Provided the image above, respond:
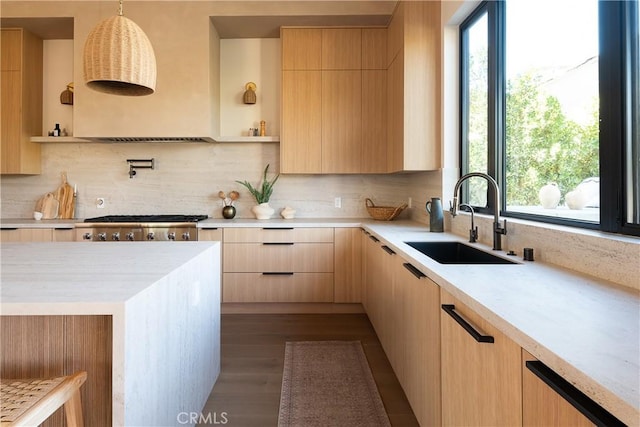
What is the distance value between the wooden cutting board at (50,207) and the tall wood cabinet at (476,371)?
13.1ft

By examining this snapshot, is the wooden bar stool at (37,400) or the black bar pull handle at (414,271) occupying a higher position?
the black bar pull handle at (414,271)

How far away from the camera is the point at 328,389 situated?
6.76 ft

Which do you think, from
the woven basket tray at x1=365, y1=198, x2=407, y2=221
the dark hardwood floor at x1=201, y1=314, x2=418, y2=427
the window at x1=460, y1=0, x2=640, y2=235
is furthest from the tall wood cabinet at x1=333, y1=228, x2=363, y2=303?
the window at x1=460, y1=0, x2=640, y2=235

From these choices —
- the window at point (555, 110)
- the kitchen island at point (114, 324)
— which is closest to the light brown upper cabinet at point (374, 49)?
the window at point (555, 110)

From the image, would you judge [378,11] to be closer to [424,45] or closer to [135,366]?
[424,45]

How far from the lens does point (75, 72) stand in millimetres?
3316

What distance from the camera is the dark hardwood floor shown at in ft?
6.09

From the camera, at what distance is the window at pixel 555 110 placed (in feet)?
4.45

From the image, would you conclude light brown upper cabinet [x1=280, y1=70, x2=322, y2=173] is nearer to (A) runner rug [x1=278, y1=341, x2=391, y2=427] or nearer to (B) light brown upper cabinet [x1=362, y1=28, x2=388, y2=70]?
(B) light brown upper cabinet [x1=362, y1=28, x2=388, y2=70]

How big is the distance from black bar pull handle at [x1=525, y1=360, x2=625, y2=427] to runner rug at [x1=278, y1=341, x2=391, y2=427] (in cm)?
124

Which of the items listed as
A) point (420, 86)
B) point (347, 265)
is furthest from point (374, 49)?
point (347, 265)

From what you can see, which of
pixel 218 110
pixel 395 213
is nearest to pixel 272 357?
pixel 395 213

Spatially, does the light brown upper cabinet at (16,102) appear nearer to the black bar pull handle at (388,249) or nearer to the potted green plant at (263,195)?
the potted green plant at (263,195)

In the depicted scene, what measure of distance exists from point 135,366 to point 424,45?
2911 millimetres
